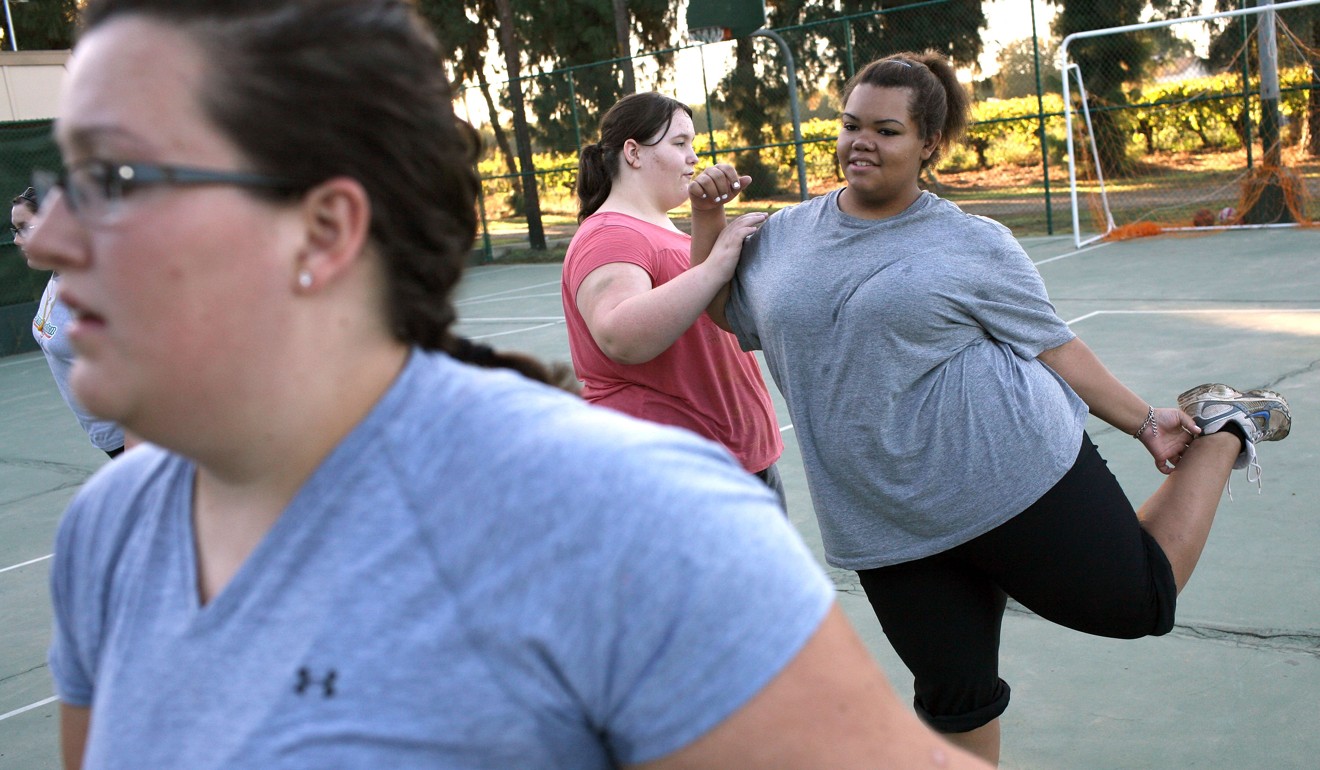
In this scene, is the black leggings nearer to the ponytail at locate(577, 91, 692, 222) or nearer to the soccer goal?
the ponytail at locate(577, 91, 692, 222)

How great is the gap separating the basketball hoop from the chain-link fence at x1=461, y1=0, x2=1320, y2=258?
3083mm

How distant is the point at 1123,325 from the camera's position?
28.5ft

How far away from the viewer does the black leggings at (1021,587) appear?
254 cm

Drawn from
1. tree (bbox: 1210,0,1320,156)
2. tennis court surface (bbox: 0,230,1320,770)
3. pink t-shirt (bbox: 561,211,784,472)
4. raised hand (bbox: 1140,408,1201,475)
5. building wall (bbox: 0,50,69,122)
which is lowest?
tennis court surface (bbox: 0,230,1320,770)

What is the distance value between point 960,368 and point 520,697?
1.84 m

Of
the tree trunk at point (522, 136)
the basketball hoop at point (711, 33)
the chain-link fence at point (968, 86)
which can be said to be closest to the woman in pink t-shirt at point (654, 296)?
the basketball hoop at point (711, 33)

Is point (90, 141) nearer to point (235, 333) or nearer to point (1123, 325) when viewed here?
point (235, 333)

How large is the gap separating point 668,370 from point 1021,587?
1097mm

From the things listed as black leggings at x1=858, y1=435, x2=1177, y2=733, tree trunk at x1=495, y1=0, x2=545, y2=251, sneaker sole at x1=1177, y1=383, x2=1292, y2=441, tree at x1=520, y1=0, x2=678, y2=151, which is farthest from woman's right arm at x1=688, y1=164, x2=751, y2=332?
tree trunk at x1=495, y1=0, x2=545, y2=251

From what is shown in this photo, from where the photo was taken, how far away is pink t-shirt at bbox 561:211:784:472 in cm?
320

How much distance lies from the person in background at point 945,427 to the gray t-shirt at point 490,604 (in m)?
1.66

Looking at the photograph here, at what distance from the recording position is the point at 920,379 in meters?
2.55

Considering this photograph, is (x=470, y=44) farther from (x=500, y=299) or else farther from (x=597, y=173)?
(x=597, y=173)

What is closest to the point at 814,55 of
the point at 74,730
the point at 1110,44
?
the point at 1110,44
